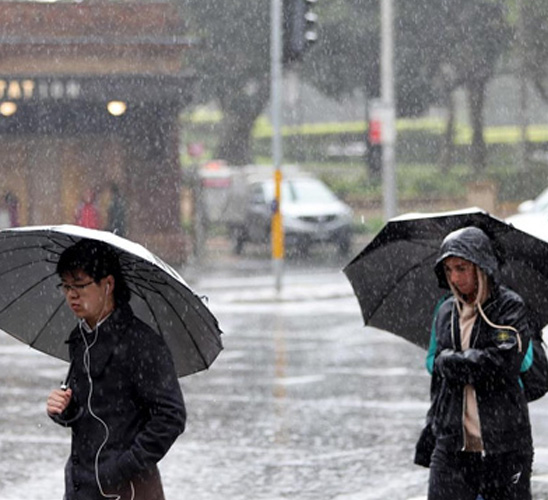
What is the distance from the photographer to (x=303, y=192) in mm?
37562

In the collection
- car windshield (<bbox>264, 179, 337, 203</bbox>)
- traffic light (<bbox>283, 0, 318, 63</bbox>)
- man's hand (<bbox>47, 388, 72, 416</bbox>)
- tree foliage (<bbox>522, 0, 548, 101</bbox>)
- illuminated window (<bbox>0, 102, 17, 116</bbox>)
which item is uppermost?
tree foliage (<bbox>522, 0, 548, 101</bbox>)

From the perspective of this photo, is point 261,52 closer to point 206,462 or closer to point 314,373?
point 314,373

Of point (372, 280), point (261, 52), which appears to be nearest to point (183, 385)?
point (372, 280)

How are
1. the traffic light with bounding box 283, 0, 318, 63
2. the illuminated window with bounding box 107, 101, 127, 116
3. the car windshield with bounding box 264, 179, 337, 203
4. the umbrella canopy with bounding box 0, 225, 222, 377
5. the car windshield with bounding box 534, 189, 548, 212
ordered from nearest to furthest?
A: the umbrella canopy with bounding box 0, 225, 222, 377 → the traffic light with bounding box 283, 0, 318, 63 → the car windshield with bounding box 534, 189, 548, 212 → the illuminated window with bounding box 107, 101, 127, 116 → the car windshield with bounding box 264, 179, 337, 203

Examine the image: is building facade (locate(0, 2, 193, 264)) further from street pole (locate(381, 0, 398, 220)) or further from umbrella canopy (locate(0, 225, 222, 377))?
umbrella canopy (locate(0, 225, 222, 377))

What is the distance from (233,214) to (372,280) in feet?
106

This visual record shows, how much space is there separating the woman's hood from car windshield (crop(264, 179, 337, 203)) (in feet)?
102

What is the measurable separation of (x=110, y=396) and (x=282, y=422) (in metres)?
6.90

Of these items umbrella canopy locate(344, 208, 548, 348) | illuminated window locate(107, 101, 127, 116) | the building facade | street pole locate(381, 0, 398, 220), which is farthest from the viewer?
illuminated window locate(107, 101, 127, 116)

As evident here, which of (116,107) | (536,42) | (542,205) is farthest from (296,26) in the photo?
(536,42)

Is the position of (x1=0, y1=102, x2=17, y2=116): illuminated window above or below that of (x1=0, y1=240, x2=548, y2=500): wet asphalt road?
above

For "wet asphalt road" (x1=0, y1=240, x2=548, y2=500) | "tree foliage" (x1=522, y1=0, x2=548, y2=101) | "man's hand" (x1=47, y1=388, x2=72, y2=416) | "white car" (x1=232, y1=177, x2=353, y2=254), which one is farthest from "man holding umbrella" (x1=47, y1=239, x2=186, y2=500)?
"tree foliage" (x1=522, y1=0, x2=548, y2=101)

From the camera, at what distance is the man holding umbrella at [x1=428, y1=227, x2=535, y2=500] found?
5738mm

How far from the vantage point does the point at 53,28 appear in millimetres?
35000
